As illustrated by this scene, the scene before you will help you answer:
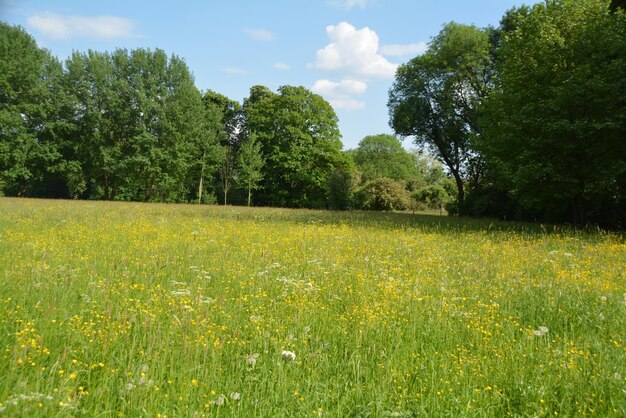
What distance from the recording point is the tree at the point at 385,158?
77375 millimetres

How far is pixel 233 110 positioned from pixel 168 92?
38.7 feet

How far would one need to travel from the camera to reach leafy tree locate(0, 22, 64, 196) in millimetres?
37750

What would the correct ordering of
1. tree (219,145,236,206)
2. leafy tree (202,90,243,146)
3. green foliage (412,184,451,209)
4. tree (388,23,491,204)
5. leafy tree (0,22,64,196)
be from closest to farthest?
tree (388,23,491,204)
leafy tree (0,22,64,196)
tree (219,145,236,206)
leafy tree (202,90,243,146)
green foliage (412,184,451,209)

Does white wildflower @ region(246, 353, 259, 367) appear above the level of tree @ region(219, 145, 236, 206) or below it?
below

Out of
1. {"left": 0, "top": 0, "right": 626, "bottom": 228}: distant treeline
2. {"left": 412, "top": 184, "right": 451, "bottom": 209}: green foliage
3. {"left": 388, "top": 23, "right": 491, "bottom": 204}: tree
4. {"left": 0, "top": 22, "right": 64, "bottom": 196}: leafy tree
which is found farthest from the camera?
{"left": 412, "top": 184, "right": 451, "bottom": 209}: green foliage

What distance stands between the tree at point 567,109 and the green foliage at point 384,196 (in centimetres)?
2214

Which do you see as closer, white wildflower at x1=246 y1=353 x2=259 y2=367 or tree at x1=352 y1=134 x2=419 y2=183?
white wildflower at x1=246 y1=353 x2=259 y2=367

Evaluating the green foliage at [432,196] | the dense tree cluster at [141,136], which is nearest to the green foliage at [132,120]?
the dense tree cluster at [141,136]

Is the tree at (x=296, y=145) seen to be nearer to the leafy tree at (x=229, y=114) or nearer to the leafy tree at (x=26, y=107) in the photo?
the leafy tree at (x=229, y=114)

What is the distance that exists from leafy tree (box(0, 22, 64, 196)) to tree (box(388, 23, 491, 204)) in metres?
38.9

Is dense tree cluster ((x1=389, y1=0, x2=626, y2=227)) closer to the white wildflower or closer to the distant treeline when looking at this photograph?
the distant treeline

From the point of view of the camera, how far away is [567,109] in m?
16.0

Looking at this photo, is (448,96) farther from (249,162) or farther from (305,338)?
(305,338)

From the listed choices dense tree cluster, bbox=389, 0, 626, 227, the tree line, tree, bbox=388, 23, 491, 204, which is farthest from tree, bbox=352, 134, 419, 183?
dense tree cluster, bbox=389, 0, 626, 227
